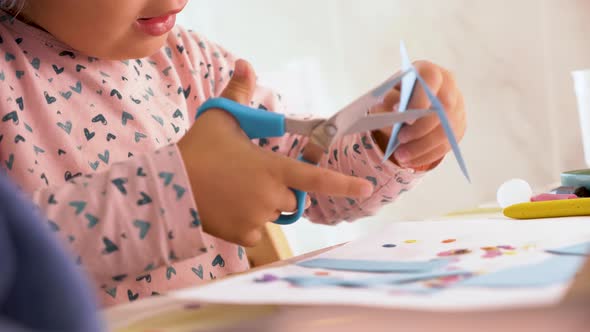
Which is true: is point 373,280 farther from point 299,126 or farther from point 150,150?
point 150,150

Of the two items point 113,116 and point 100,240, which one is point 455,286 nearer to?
point 100,240

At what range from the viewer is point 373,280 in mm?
360

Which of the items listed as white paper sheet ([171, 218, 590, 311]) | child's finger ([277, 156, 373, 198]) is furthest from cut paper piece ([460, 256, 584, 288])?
child's finger ([277, 156, 373, 198])

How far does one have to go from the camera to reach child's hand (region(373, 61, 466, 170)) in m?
0.53

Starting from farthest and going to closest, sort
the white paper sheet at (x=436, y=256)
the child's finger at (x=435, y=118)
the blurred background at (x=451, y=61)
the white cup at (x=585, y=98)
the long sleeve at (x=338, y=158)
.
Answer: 1. the blurred background at (x=451, y=61)
2. the white cup at (x=585, y=98)
3. the long sleeve at (x=338, y=158)
4. the child's finger at (x=435, y=118)
5. the white paper sheet at (x=436, y=256)

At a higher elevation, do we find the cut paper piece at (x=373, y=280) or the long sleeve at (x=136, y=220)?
the long sleeve at (x=136, y=220)

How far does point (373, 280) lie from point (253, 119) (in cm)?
13

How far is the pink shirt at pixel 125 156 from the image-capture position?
16.6 inches

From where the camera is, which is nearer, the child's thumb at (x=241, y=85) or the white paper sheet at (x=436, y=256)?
the white paper sheet at (x=436, y=256)

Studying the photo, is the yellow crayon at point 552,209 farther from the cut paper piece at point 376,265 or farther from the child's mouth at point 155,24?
the child's mouth at point 155,24

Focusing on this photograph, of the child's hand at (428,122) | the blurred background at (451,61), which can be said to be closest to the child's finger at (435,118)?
the child's hand at (428,122)

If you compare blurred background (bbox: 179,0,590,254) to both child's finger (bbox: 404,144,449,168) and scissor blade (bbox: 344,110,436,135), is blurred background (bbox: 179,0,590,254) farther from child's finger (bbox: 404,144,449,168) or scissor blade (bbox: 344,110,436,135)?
scissor blade (bbox: 344,110,436,135)

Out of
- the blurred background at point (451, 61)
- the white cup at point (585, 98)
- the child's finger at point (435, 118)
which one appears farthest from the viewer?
the blurred background at point (451, 61)

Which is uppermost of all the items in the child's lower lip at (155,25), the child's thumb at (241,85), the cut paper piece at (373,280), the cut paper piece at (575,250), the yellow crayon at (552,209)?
the child's lower lip at (155,25)
